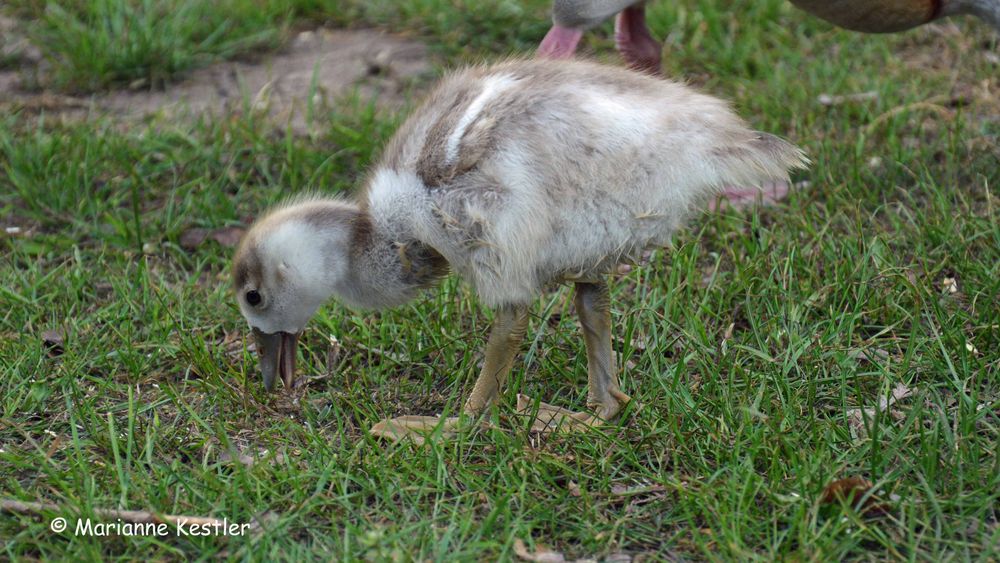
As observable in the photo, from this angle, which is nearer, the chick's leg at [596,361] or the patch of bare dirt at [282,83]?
the chick's leg at [596,361]

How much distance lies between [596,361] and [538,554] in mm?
842

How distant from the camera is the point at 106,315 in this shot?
4379 millimetres

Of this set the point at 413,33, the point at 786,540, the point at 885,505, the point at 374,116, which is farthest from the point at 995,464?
the point at 413,33

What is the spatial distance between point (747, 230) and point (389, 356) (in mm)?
1617

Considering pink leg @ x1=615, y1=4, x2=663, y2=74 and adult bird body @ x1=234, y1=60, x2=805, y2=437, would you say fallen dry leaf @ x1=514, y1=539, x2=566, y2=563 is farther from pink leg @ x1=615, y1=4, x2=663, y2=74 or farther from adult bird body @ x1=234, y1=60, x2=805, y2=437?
pink leg @ x1=615, y1=4, x2=663, y2=74

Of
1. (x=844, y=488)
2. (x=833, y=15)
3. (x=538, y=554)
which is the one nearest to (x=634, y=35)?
(x=833, y=15)

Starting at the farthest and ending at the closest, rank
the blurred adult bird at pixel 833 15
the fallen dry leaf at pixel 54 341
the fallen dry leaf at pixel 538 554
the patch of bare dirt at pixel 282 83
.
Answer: the patch of bare dirt at pixel 282 83 → the blurred adult bird at pixel 833 15 → the fallen dry leaf at pixel 54 341 → the fallen dry leaf at pixel 538 554

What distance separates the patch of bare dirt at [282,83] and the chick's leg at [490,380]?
2454mm

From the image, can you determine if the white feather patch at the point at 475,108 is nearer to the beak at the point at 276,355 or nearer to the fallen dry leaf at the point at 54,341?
the beak at the point at 276,355

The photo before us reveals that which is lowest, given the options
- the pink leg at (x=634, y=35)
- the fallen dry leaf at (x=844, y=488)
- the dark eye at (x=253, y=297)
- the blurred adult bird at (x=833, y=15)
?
the fallen dry leaf at (x=844, y=488)

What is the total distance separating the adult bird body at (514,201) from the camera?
3.31 meters

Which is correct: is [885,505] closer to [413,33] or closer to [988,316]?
[988,316]

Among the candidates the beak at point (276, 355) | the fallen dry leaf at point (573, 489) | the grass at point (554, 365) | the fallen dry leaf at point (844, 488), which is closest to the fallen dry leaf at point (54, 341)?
the grass at point (554, 365)

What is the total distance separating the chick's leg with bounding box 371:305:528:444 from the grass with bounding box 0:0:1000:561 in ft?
0.26
